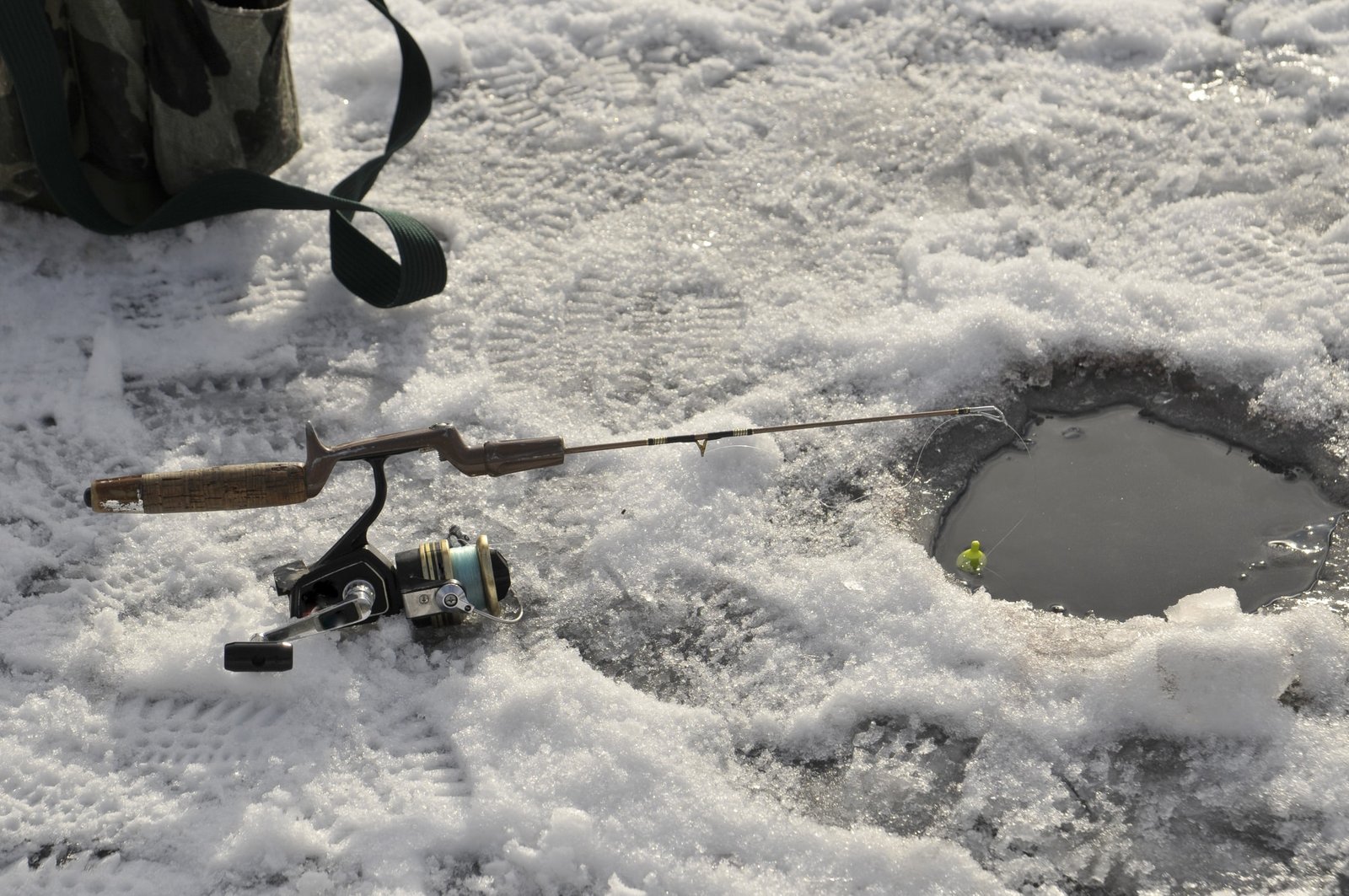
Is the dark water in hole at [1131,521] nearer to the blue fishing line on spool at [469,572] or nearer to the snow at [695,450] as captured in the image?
the snow at [695,450]

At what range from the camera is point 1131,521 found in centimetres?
249

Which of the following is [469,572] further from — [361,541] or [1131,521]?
[1131,521]

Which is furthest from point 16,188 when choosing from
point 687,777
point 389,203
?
point 687,777

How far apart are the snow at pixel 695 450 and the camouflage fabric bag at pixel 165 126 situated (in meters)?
0.12

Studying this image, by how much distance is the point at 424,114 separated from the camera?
130 inches

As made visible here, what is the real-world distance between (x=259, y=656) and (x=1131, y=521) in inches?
67.9

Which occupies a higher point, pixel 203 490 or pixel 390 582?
pixel 203 490

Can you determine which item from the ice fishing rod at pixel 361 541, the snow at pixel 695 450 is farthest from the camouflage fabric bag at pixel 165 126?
the ice fishing rod at pixel 361 541

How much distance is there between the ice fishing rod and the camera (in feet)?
7.25

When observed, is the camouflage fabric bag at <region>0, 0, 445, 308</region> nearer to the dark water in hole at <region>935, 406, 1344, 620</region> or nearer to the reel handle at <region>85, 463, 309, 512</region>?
the reel handle at <region>85, 463, 309, 512</region>

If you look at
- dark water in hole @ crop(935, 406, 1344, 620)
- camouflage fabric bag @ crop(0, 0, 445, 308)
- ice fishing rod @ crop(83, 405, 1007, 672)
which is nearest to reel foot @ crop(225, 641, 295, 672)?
ice fishing rod @ crop(83, 405, 1007, 672)

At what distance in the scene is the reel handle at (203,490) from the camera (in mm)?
2189

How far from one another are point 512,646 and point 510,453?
0.37 m

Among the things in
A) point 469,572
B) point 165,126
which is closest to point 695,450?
point 469,572
